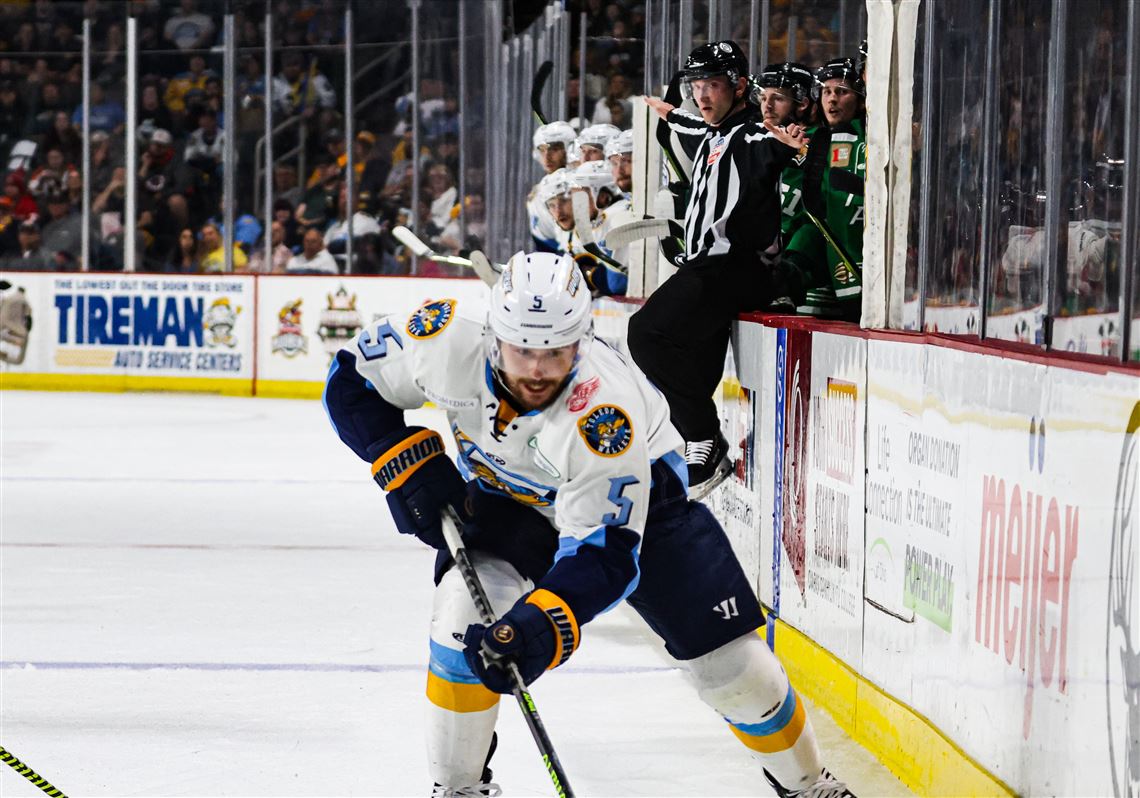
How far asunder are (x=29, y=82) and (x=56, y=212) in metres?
1.67

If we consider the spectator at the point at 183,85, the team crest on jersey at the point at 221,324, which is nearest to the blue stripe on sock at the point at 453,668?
the team crest on jersey at the point at 221,324

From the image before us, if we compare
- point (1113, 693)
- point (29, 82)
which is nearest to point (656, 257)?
point (1113, 693)

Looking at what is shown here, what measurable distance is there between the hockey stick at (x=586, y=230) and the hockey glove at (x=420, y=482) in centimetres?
487

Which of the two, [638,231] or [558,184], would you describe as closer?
[638,231]

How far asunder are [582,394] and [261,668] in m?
1.98

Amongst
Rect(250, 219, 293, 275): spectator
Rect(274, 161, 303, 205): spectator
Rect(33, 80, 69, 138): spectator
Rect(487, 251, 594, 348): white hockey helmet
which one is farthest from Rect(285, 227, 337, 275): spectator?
Rect(487, 251, 594, 348): white hockey helmet

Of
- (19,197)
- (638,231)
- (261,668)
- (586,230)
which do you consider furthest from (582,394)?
(19,197)

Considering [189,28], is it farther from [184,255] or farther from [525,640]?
[525,640]

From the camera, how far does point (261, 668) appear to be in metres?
4.34

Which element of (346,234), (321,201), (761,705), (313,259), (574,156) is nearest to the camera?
(761,705)

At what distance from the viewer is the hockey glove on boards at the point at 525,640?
2.52 metres

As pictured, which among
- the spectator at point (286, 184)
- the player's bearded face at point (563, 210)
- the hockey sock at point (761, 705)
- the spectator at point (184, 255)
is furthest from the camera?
the spectator at point (286, 184)

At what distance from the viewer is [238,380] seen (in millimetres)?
12875

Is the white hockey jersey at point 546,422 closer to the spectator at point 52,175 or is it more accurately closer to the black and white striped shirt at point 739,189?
the black and white striped shirt at point 739,189
